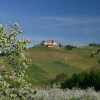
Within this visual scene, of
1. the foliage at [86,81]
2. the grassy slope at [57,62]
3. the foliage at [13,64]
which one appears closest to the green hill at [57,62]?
the grassy slope at [57,62]

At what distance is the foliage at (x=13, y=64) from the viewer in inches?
525

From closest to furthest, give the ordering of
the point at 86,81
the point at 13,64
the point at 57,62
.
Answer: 1. the point at 13,64
2. the point at 86,81
3. the point at 57,62

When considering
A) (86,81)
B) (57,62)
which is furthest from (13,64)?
(57,62)

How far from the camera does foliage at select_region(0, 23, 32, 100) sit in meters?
13.3

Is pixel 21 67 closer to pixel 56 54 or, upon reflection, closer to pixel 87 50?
pixel 56 54

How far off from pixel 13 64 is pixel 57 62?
301 feet

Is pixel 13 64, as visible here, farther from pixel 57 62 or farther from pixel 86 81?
pixel 57 62

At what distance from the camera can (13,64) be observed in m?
13.7

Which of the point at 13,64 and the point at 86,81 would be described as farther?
the point at 86,81

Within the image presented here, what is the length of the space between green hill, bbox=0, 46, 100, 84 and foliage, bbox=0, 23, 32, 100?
2486 inches

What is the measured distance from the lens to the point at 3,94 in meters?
13.4

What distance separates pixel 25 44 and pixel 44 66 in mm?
81695

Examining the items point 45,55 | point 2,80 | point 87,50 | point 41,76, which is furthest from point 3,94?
point 87,50

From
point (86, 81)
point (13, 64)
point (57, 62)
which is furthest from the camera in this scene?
point (57, 62)
